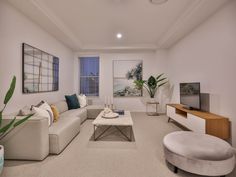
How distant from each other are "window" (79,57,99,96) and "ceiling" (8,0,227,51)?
1433 millimetres

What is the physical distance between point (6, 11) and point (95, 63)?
3853 mm

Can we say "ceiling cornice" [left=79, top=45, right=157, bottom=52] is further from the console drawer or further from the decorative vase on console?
the console drawer

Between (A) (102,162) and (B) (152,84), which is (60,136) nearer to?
(A) (102,162)

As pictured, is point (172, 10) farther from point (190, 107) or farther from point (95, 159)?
point (95, 159)

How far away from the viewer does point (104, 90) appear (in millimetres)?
6105

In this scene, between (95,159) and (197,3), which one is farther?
(197,3)

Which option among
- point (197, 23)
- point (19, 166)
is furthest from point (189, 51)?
point (19, 166)

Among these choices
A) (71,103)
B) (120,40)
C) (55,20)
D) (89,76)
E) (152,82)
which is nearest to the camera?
(55,20)

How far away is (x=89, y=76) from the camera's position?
6.26m

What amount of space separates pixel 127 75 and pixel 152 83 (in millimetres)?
1121

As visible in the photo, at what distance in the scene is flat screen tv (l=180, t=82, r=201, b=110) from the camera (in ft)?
10.6

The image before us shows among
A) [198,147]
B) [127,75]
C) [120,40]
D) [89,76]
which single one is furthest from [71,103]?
[198,147]

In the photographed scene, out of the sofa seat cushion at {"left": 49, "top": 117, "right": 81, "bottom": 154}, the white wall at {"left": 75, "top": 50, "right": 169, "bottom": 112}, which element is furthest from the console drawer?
the white wall at {"left": 75, "top": 50, "right": 169, "bottom": 112}

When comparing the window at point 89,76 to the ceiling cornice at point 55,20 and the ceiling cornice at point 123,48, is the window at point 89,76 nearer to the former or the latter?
the ceiling cornice at point 123,48
